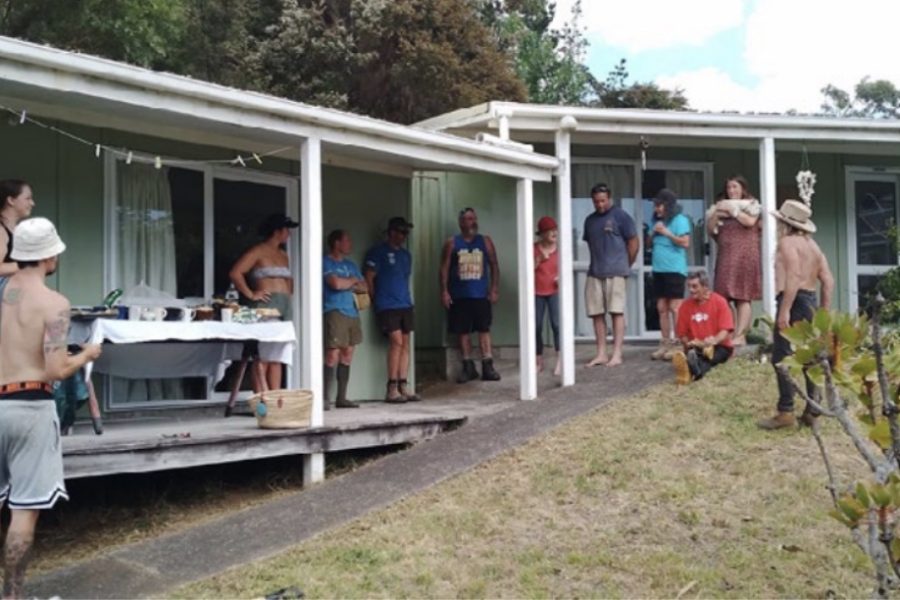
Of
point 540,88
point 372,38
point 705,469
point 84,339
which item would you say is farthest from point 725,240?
point 540,88

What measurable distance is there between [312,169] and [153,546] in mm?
2886

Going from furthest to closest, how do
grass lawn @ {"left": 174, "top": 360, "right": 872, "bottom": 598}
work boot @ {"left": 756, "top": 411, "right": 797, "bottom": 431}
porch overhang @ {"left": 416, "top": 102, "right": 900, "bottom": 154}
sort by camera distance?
1. porch overhang @ {"left": 416, "top": 102, "right": 900, "bottom": 154}
2. work boot @ {"left": 756, "top": 411, "right": 797, "bottom": 431}
3. grass lawn @ {"left": 174, "top": 360, "right": 872, "bottom": 598}

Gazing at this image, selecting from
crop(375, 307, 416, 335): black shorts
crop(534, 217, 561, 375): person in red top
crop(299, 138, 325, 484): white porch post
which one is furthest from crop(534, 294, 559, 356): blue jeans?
crop(299, 138, 325, 484): white porch post

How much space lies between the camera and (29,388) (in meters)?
4.44

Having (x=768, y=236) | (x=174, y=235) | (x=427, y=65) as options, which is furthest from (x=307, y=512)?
(x=427, y=65)

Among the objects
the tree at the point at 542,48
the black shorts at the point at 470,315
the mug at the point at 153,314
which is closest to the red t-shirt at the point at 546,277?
the black shorts at the point at 470,315

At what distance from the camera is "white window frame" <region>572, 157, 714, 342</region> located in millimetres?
11055

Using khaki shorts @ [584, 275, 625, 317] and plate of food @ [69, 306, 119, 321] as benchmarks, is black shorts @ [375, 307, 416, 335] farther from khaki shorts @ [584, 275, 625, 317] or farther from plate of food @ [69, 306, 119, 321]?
plate of food @ [69, 306, 119, 321]

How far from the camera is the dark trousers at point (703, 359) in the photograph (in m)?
8.31

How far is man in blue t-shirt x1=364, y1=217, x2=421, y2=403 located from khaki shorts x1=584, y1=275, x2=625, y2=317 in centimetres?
177

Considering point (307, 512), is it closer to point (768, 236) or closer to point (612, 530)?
point (612, 530)

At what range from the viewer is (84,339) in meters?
6.07

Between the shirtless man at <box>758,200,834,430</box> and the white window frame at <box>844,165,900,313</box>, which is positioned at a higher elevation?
the white window frame at <box>844,165,900,313</box>

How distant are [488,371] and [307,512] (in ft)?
13.7
